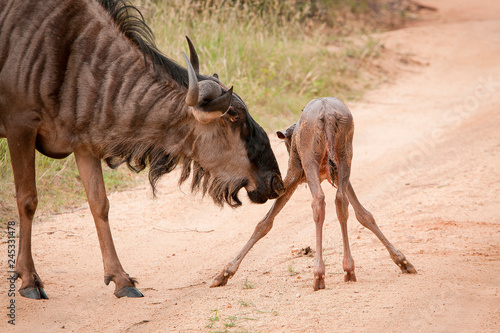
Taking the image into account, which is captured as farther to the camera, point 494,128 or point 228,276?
point 494,128

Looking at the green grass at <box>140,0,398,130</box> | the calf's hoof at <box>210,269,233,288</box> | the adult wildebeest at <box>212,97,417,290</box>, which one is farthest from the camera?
the green grass at <box>140,0,398,130</box>

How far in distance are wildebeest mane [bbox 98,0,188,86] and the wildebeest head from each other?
0.19 metres

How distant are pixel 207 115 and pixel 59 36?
1368 millimetres

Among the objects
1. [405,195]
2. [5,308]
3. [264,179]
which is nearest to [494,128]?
[405,195]

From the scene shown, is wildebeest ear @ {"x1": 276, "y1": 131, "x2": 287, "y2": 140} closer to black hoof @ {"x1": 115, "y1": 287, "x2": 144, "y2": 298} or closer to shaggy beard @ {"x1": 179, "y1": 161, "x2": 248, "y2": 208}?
shaggy beard @ {"x1": 179, "y1": 161, "x2": 248, "y2": 208}

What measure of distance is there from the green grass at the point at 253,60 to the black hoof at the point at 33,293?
2062 mm

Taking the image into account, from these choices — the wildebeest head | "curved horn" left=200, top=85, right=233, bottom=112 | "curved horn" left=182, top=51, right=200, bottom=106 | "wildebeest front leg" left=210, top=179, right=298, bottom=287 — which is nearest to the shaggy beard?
the wildebeest head

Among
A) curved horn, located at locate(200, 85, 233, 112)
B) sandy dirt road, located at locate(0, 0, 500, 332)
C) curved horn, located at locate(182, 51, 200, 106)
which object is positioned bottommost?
sandy dirt road, located at locate(0, 0, 500, 332)

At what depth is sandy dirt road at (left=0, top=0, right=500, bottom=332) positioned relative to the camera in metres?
3.83

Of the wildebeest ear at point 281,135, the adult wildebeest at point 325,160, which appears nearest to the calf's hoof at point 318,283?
the adult wildebeest at point 325,160

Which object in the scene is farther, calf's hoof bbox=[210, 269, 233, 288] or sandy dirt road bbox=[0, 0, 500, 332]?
calf's hoof bbox=[210, 269, 233, 288]

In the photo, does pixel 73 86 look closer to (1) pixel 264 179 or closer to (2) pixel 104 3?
(2) pixel 104 3

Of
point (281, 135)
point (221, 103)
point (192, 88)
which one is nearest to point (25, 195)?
point (192, 88)

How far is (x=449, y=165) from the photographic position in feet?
25.4
